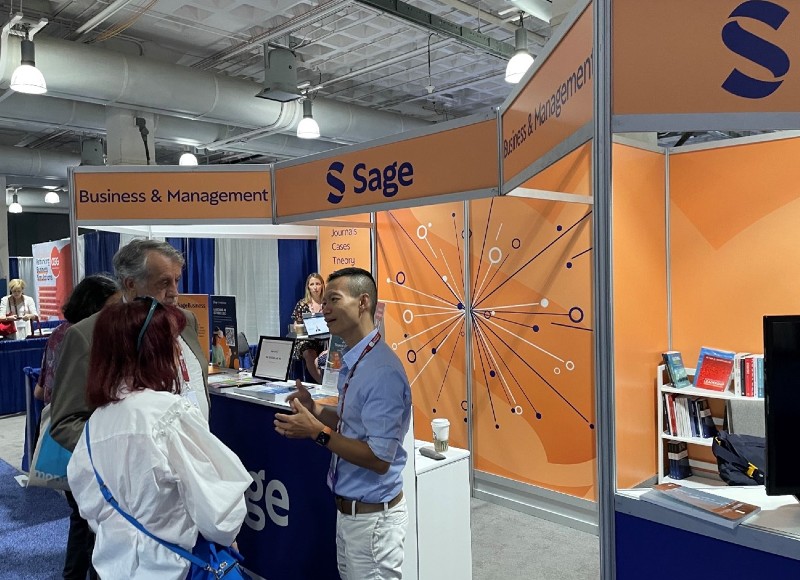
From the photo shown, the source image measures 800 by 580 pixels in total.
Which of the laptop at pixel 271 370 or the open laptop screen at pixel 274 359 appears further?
the open laptop screen at pixel 274 359

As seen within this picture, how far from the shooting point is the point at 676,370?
395 centimetres

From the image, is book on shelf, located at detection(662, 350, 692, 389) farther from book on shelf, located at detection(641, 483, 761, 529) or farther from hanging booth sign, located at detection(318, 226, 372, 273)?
hanging booth sign, located at detection(318, 226, 372, 273)

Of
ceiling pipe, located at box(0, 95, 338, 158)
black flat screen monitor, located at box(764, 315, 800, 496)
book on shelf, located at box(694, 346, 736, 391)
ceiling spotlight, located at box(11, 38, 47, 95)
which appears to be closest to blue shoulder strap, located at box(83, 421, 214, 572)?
black flat screen monitor, located at box(764, 315, 800, 496)

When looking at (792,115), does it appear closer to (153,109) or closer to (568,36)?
(568,36)

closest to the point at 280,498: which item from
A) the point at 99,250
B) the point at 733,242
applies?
the point at 733,242

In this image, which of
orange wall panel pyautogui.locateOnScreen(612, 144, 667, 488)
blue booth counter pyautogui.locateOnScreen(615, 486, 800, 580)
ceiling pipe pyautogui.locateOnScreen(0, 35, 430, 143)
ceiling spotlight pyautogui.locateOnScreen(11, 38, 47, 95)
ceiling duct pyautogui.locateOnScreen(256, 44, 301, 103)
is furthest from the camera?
ceiling duct pyautogui.locateOnScreen(256, 44, 301, 103)

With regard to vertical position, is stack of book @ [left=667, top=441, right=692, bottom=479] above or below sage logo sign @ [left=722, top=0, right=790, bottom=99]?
below

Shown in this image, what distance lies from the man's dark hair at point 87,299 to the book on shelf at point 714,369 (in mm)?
3454

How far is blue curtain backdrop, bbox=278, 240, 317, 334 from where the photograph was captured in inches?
311

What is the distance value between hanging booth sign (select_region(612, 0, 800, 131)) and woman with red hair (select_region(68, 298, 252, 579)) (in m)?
1.30

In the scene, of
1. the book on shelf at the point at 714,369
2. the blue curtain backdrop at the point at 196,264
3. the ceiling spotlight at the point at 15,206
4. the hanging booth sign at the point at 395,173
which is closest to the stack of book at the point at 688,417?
the book on shelf at the point at 714,369

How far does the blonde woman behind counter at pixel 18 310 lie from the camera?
25.4ft

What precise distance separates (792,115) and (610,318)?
0.59 metres

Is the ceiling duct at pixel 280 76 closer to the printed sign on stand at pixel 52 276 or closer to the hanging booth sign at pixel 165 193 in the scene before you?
the hanging booth sign at pixel 165 193
